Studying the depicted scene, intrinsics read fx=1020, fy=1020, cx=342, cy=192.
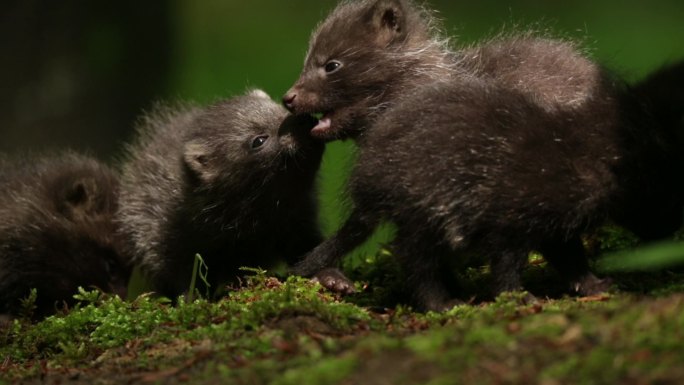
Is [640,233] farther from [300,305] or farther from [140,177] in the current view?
[140,177]

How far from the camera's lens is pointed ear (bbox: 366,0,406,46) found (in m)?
7.14

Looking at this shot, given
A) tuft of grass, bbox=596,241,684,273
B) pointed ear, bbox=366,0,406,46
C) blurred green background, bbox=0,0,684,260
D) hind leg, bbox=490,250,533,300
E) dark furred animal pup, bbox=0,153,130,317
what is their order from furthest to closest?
blurred green background, bbox=0,0,684,260, dark furred animal pup, bbox=0,153,130,317, pointed ear, bbox=366,0,406,46, tuft of grass, bbox=596,241,684,273, hind leg, bbox=490,250,533,300

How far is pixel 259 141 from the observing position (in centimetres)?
750

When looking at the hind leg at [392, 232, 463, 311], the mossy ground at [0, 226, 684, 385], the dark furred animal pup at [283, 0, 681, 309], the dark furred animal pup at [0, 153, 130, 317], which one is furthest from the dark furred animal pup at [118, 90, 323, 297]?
the hind leg at [392, 232, 463, 311]

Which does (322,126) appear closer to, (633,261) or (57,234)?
(633,261)

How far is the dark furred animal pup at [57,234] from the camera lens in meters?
8.60

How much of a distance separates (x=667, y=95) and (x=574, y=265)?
1.14 m

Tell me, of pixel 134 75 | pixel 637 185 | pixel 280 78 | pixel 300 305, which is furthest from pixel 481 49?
pixel 134 75

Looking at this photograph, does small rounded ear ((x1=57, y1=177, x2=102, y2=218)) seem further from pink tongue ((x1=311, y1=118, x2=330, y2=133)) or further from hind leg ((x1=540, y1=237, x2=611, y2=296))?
hind leg ((x1=540, y1=237, x2=611, y2=296))

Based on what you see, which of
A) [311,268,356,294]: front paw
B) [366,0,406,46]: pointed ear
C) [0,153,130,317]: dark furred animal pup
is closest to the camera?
[311,268,356,294]: front paw

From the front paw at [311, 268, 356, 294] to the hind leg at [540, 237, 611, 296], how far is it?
4.28 feet

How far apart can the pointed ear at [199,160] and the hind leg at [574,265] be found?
2778 millimetres

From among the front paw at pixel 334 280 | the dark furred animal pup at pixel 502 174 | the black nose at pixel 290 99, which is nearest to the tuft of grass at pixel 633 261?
the dark furred animal pup at pixel 502 174

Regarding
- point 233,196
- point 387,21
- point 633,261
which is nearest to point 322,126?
point 387,21
